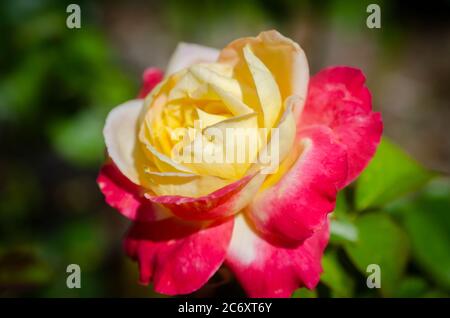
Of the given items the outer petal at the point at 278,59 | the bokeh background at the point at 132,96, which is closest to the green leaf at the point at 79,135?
the bokeh background at the point at 132,96

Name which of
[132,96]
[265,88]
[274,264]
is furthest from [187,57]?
[132,96]

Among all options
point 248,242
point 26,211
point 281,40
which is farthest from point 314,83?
point 26,211

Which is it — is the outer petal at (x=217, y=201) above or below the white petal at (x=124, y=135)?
below

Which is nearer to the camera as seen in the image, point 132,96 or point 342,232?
point 342,232

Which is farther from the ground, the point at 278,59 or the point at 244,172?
the point at 278,59

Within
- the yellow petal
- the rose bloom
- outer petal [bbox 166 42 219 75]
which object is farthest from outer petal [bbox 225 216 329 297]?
outer petal [bbox 166 42 219 75]

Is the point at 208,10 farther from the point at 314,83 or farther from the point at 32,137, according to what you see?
the point at 314,83

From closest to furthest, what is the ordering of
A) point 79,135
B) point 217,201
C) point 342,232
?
point 217,201 → point 342,232 → point 79,135

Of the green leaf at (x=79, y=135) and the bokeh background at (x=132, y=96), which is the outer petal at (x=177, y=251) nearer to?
the bokeh background at (x=132, y=96)

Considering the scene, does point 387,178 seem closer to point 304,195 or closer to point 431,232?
point 431,232
